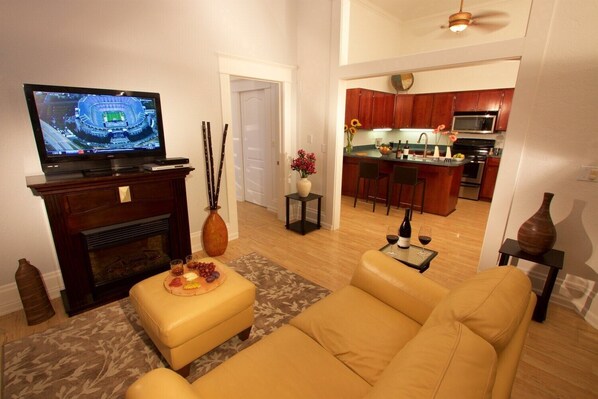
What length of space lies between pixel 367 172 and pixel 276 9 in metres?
2.91

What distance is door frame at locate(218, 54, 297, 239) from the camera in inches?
129

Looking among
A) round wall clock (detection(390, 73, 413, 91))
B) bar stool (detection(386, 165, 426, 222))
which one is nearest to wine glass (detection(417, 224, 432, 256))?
bar stool (detection(386, 165, 426, 222))

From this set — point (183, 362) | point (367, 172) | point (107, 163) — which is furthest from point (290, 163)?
point (183, 362)

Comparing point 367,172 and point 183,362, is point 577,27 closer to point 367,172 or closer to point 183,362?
point 367,172

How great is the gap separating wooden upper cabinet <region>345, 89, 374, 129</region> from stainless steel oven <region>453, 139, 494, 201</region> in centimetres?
217

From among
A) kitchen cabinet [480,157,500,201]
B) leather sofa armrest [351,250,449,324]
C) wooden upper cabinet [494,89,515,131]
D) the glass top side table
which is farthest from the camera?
kitchen cabinet [480,157,500,201]

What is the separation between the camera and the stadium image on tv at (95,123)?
7.02 ft

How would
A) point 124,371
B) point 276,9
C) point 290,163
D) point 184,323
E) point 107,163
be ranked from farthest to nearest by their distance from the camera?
point 290,163 → point 276,9 → point 107,163 → point 124,371 → point 184,323

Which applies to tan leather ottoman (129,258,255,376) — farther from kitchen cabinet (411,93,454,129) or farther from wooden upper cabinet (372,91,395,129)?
kitchen cabinet (411,93,454,129)

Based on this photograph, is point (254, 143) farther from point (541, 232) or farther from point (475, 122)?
point (475, 122)

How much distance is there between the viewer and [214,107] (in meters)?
3.23

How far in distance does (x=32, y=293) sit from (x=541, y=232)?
3914 millimetres

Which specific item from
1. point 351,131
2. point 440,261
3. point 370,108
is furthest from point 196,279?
point 370,108

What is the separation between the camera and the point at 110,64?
248 centimetres
